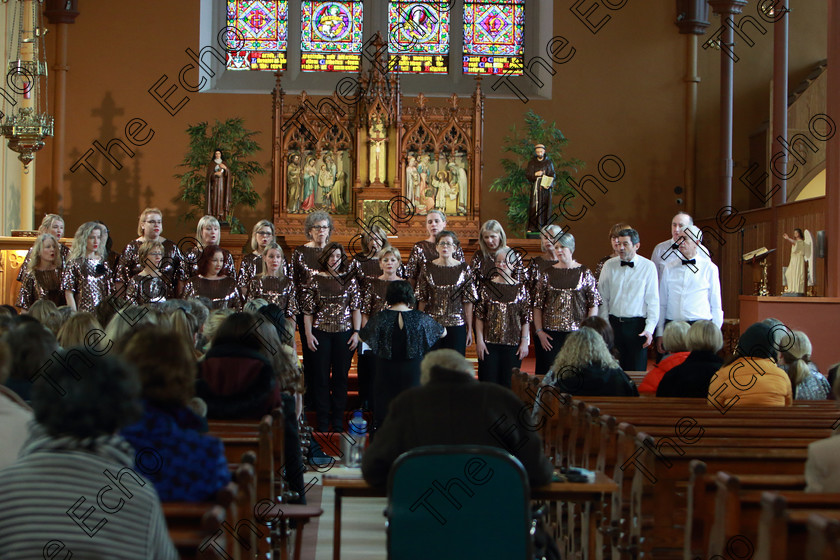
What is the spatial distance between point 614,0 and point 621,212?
3052 millimetres

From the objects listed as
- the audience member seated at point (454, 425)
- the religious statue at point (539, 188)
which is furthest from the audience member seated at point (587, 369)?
the religious statue at point (539, 188)

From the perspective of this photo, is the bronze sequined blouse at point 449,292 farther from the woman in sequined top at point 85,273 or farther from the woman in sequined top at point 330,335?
the woman in sequined top at point 85,273

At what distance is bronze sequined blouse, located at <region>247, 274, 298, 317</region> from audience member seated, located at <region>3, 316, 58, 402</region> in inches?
125

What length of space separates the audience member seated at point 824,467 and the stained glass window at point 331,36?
39.1 feet

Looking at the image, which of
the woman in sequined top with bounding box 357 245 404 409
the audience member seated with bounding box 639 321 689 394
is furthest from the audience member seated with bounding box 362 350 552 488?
the woman in sequined top with bounding box 357 245 404 409

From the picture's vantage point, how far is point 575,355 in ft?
15.8

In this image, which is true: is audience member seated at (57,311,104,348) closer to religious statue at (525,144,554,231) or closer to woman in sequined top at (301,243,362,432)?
woman in sequined top at (301,243,362,432)

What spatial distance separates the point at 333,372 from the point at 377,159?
14.7 feet

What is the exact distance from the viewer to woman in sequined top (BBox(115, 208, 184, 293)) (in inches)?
286

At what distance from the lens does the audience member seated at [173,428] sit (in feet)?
8.32

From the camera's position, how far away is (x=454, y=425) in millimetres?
3025

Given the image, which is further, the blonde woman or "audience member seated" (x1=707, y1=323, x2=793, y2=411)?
the blonde woman

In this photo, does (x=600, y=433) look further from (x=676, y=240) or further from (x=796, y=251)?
(x=796, y=251)

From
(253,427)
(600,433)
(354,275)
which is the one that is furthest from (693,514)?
(354,275)
